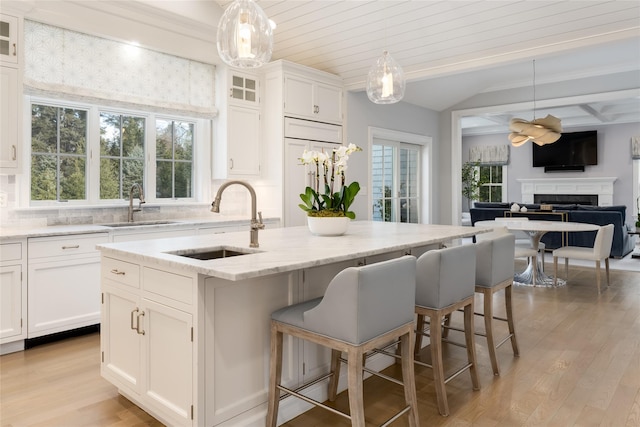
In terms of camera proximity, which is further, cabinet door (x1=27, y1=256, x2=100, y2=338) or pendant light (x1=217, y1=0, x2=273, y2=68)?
cabinet door (x1=27, y1=256, x2=100, y2=338)

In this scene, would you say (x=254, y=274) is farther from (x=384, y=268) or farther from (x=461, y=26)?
(x=461, y=26)

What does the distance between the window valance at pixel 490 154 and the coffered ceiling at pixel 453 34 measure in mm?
6189

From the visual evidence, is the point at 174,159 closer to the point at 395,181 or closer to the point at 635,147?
the point at 395,181

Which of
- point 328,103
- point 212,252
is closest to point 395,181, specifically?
point 328,103

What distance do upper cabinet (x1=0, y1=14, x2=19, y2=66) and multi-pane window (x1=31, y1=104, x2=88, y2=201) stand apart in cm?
56

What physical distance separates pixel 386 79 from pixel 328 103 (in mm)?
2227

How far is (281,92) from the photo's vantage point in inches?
195

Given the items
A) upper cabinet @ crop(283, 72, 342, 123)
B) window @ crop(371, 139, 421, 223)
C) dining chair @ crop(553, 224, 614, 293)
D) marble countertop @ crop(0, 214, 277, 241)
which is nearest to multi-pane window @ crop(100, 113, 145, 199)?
marble countertop @ crop(0, 214, 277, 241)

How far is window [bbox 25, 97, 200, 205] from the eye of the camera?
3895 mm

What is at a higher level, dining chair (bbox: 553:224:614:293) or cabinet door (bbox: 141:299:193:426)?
dining chair (bbox: 553:224:614:293)

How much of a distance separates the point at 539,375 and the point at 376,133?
4033 millimetres

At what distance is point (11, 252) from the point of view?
3137 millimetres

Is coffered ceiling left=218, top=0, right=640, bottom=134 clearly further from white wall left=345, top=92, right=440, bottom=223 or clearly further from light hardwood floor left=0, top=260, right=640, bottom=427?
light hardwood floor left=0, top=260, right=640, bottom=427

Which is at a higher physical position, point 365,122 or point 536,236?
point 365,122
